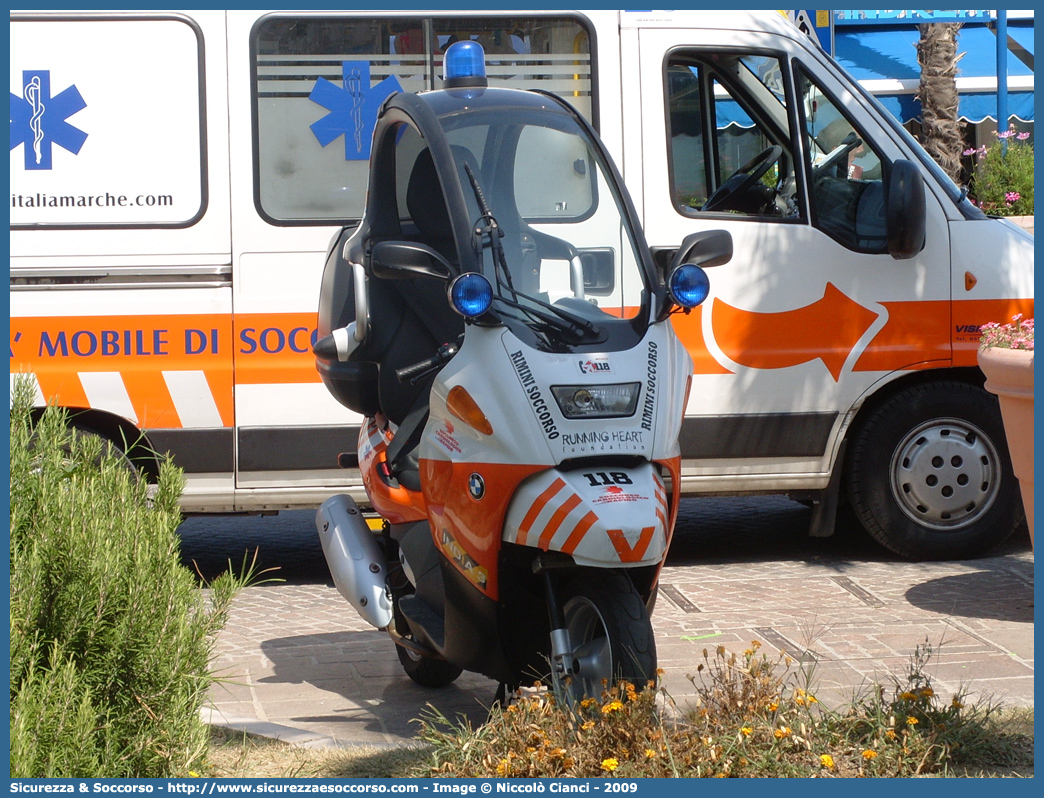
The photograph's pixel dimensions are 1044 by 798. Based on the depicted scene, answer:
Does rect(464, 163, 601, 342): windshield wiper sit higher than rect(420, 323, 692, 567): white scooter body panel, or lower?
higher

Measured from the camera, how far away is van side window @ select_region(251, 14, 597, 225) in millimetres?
6137

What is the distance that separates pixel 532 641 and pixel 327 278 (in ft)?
5.29

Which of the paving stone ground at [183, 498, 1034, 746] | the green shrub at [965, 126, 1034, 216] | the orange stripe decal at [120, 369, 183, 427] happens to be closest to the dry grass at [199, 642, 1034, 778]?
the paving stone ground at [183, 498, 1034, 746]

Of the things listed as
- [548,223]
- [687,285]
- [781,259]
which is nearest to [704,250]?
[687,285]

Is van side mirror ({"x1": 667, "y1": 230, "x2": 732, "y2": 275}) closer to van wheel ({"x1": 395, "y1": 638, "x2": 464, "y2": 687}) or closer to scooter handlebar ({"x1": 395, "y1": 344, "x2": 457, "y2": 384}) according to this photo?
scooter handlebar ({"x1": 395, "y1": 344, "x2": 457, "y2": 384})

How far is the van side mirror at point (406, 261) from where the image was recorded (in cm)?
351

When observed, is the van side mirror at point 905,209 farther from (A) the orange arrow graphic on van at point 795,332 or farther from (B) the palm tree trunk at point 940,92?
(B) the palm tree trunk at point 940,92

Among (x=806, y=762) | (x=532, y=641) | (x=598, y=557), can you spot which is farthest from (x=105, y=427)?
(x=806, y=762)

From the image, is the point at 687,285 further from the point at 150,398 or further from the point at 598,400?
the point at 150,398

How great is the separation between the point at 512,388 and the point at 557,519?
0.39 meters

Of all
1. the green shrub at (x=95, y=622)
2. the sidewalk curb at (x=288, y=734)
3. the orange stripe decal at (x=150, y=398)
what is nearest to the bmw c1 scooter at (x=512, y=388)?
the sidewalk curb at (x=288, y=734)

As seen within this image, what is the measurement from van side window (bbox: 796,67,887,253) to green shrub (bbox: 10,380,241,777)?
4.20m

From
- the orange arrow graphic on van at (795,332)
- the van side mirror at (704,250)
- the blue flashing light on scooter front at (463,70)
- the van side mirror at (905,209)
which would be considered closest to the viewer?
the van side mirror at (704,250)

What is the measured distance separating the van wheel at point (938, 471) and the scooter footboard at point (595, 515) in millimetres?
3389
